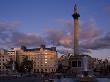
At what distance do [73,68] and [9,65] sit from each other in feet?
98.4

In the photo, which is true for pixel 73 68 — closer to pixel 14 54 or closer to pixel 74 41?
pixel 74 41

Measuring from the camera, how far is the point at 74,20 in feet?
415

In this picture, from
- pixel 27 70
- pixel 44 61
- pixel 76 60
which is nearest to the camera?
pixel 76 60

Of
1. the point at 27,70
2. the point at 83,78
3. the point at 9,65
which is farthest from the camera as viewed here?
the point at 27,70

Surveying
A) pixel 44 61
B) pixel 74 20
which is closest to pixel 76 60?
pixel 74 20

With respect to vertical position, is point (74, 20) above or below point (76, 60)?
above

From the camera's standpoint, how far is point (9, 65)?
13788 cm

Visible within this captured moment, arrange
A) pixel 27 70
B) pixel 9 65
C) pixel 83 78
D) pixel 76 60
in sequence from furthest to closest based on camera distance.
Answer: pixel 27 70
pixel 9 65
pixel 76 60
pixel 83 78

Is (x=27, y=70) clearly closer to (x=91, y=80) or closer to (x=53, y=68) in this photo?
(x=53, y=68)

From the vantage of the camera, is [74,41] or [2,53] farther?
[2,53]

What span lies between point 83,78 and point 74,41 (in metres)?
59.0

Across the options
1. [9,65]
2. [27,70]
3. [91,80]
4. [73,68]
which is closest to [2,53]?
[27,70]

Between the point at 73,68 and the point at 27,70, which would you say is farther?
the point at 27,70

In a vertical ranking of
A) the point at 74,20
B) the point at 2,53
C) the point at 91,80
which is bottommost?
the point at 91,80
